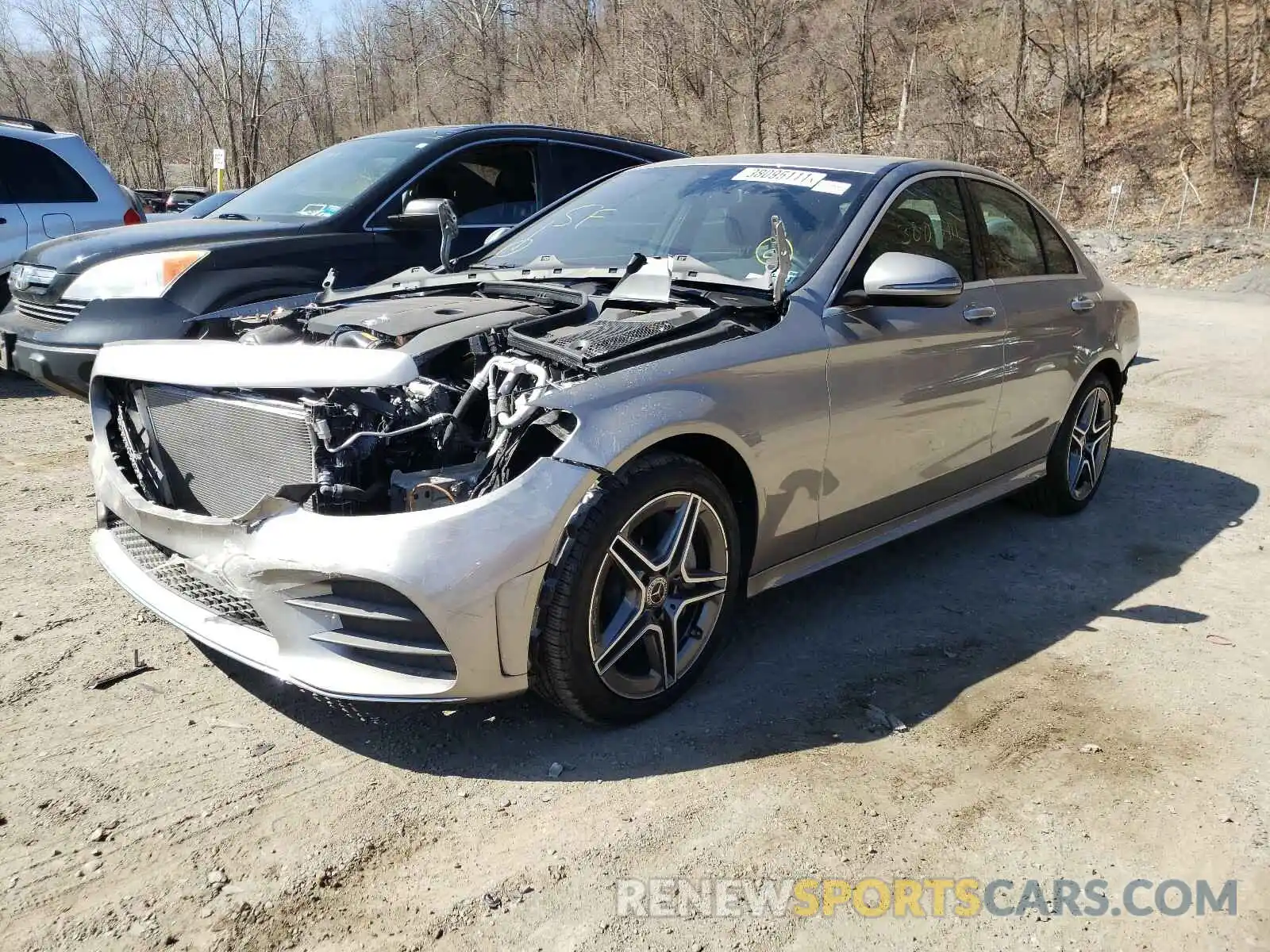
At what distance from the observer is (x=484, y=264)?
4.36 m

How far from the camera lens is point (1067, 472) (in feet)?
17.0

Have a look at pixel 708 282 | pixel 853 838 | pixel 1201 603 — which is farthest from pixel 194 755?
pixel 1201 603

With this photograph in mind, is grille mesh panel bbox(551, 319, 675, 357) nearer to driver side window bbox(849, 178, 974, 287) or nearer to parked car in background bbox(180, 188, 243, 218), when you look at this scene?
driver side window bbox(849, 178, 974, 287)

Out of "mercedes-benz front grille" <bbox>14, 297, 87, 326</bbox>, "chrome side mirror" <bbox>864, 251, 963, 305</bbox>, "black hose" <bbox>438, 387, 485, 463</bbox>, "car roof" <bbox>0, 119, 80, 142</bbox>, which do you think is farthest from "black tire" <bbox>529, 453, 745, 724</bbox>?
"car roof" <bbox>0, 119, 80, 142</bbox>

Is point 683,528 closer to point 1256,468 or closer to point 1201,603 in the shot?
point 1201,603

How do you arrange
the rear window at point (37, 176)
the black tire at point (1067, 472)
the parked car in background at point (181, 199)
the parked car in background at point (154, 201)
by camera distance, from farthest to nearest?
the parked car in background at point (154, 201) → the parked car in background at point (181, 199) → the rear window at point (37, 176) → the black tire at point (1067, 472)

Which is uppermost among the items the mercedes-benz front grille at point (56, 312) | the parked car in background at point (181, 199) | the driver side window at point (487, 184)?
the parked car in background at point (181, 199)

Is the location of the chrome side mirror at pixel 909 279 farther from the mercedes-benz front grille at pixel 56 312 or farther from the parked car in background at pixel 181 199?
the parked car in background at pixel 181 199

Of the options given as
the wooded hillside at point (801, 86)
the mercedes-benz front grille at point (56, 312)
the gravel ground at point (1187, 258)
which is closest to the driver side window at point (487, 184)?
the mercedes-benz front grille at point (56, 312)

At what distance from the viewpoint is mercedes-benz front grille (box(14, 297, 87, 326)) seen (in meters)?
5.78

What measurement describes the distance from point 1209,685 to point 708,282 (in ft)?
7.56

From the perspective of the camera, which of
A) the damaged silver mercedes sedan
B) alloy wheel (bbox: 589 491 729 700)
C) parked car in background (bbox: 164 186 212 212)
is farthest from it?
parked car in background (bbox: 164 186 212 212)

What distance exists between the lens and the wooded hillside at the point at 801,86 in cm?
2453

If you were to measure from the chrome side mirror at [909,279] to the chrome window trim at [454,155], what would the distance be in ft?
8.98
